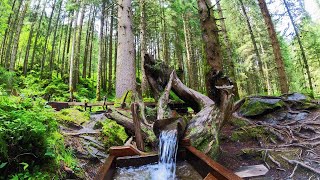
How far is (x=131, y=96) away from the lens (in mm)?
8312

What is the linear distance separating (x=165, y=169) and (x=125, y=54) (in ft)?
20.4

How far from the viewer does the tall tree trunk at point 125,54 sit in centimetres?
876

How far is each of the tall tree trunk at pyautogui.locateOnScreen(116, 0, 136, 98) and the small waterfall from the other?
5073 millimetres

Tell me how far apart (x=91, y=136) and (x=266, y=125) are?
508 cm

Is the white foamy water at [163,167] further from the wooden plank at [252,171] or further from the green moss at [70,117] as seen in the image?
the green moss at [70,117]

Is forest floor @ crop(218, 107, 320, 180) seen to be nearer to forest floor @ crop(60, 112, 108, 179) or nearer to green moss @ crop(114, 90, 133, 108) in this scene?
forest floor @ crop(60, 112, 108, 179)

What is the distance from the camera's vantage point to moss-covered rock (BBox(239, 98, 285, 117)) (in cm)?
786

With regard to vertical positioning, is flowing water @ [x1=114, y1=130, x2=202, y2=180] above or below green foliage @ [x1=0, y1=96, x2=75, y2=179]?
below

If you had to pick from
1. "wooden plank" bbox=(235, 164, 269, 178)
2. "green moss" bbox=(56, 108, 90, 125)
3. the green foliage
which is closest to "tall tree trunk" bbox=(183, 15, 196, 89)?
"green moss" bbox=(56, 108, 90, 125)

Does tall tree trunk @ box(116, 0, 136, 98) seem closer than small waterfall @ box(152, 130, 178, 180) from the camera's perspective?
No

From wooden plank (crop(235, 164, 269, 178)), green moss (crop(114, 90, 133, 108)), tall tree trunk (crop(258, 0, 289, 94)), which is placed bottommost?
wooden plank (crop(235, 164, 269, 178))

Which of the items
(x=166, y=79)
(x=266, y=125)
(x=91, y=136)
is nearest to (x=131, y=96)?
(x=166, y=79)

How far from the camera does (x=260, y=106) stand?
803 cm

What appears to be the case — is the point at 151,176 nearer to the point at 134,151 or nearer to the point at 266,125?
the point at 134,151
